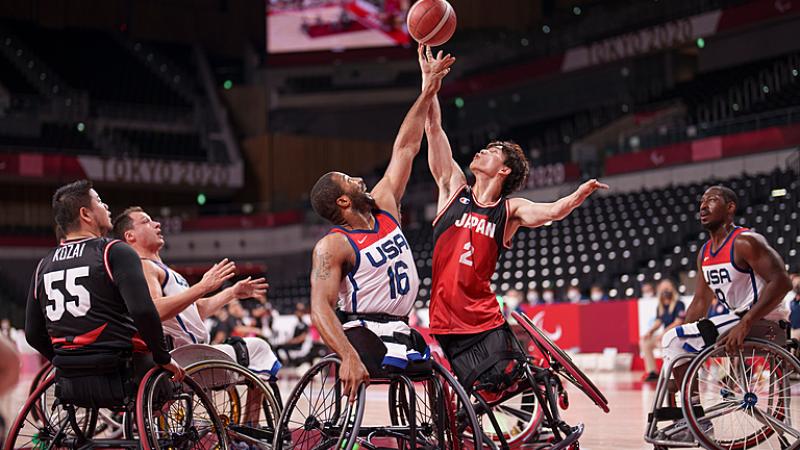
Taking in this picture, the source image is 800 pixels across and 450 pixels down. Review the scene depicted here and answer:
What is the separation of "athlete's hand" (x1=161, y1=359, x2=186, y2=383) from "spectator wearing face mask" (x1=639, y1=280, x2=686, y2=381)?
9706 millimetres

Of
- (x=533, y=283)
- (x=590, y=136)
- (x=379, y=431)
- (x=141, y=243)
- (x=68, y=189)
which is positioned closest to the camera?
(x=379, y=431)

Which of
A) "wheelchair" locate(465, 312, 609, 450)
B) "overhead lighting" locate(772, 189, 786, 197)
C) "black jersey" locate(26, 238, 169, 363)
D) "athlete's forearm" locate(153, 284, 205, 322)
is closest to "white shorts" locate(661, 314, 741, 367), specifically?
"wheelchair" locate(465, 312, 609, 450)

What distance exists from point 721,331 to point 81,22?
3057 centimetres

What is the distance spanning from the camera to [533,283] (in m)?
18.8

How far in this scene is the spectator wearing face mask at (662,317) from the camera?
13219 millimetres

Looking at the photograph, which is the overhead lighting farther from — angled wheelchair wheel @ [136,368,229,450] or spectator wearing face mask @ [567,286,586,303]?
angled wheelchair wheel @ [136,368,229,450]

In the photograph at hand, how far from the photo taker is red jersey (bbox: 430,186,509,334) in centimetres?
515

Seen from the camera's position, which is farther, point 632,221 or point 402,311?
point 632,221

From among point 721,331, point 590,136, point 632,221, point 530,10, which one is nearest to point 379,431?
point 721,331

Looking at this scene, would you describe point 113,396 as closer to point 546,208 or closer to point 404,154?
point 404,154

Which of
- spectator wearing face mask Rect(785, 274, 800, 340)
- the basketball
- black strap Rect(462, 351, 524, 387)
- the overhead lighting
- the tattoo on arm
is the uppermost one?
the basketball

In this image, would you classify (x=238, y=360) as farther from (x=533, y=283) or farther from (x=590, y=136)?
(x=590, y=136)

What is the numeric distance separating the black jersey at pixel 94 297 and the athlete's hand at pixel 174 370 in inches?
2.2

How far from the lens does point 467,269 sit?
516 centimetres
